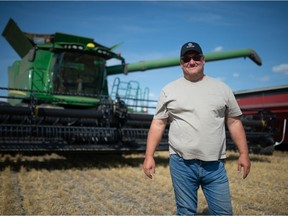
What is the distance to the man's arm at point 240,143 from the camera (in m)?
2.14

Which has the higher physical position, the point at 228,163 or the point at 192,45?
the point at 192,45

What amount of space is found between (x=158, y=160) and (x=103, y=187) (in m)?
2.73

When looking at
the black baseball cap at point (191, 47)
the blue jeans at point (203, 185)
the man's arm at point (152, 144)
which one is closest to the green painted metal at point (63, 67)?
the man's arm at point (152, 144)

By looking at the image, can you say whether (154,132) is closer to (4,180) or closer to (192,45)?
(192,45)

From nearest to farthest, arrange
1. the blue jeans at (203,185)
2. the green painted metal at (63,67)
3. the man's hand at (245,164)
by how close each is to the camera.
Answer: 1. the blue jeans at (203,185)
2. the man's hand at (245,164)
3. the green painted metal at (63,67)

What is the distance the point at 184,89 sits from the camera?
212 centimetres

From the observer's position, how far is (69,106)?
688 cm

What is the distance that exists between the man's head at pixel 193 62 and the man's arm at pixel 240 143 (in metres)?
0.42

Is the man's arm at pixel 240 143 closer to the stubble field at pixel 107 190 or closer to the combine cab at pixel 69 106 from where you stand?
the stubble field at pixel 107 190

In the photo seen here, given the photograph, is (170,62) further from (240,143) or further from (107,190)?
(240,143)

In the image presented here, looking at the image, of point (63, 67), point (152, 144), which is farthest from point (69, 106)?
point (152, 144)

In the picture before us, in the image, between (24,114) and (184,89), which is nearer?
(184,89)

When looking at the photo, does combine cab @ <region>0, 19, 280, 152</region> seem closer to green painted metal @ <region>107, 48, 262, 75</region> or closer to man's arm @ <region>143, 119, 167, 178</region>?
green painted metal @ <region>107, 48, 262, 75</region>

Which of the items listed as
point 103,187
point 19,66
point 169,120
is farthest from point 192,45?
point 19,66
